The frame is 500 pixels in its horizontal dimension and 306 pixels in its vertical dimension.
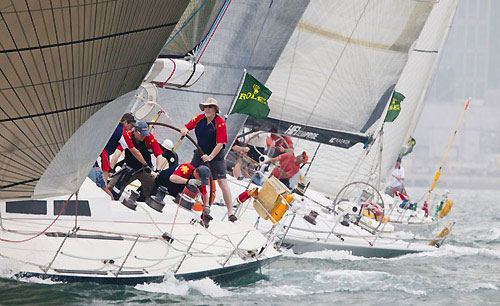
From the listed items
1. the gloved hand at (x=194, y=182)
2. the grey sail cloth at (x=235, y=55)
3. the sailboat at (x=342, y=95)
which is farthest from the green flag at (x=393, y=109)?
the gloved hand at (x=194, y=182)

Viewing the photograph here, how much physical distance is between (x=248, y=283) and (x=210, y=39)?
3.91 meters

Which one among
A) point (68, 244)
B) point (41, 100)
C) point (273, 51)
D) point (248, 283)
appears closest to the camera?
point (41, 100)

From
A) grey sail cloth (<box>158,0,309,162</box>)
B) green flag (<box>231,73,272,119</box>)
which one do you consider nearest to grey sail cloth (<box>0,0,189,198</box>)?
grey sail cloth (<box>158,0,309,162</box>)

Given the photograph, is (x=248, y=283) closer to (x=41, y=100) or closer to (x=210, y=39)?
(x=41, y=100)

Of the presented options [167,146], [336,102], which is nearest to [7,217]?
[167,146]

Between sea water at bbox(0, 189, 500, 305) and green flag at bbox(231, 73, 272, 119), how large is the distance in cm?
174

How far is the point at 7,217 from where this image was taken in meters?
7.25

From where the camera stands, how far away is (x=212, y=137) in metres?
9.12

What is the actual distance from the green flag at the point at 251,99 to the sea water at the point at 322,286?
1.74 meters

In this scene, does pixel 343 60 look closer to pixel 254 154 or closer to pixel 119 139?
pixel 254 154

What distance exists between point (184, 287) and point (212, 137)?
2.11 meters

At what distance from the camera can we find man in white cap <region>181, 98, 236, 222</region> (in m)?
9.03

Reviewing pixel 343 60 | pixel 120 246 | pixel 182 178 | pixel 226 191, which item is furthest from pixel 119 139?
pixel 343 60

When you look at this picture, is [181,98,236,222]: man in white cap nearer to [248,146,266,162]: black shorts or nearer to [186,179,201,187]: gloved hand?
[186,179,201,187]: gloved hand
